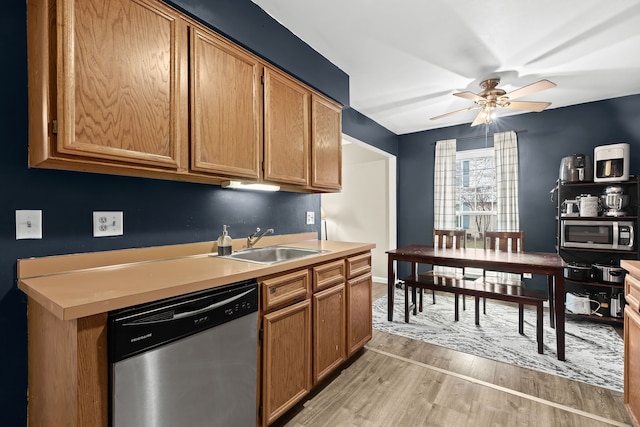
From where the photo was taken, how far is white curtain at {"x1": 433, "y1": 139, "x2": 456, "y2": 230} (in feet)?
14.7

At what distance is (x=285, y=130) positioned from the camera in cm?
219

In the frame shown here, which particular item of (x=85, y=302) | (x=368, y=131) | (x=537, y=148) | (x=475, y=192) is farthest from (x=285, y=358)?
(x=537, y=148)

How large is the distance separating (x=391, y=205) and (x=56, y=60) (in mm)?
4406

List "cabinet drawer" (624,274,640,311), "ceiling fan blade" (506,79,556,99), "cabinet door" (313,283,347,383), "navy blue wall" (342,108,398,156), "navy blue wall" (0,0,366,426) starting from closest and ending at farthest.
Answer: "navy blue wall" (0,0,366,426)
"cabinet drawer" (624,274,640,311)
"cabinet door" (313,283,347,383)
"ceiling fan blade" (506,79,556,99)
"navy blue wall" (342,108,398,156)

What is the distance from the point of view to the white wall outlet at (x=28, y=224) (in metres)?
1.25

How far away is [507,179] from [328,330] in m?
3.49

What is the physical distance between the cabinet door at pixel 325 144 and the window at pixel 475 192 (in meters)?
2.65

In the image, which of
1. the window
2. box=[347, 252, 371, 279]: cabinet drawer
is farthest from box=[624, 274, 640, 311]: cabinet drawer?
the window

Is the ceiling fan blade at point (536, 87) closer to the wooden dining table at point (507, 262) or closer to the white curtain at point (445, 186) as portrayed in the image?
the wooden dining table at point (507, 262)

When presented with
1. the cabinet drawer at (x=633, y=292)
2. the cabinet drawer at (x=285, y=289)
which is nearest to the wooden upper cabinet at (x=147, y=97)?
the cabinet drawer at (x=285, y=289)

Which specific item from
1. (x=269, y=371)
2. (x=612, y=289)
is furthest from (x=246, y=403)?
(x=612, y=289)

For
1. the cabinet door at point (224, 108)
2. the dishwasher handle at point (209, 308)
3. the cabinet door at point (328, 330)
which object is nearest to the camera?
the dishwasher handle at point (209, 308)

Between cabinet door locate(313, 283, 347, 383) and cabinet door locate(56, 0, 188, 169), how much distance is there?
1.24 meters

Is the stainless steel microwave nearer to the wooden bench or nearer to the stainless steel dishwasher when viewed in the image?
the wooden bench
